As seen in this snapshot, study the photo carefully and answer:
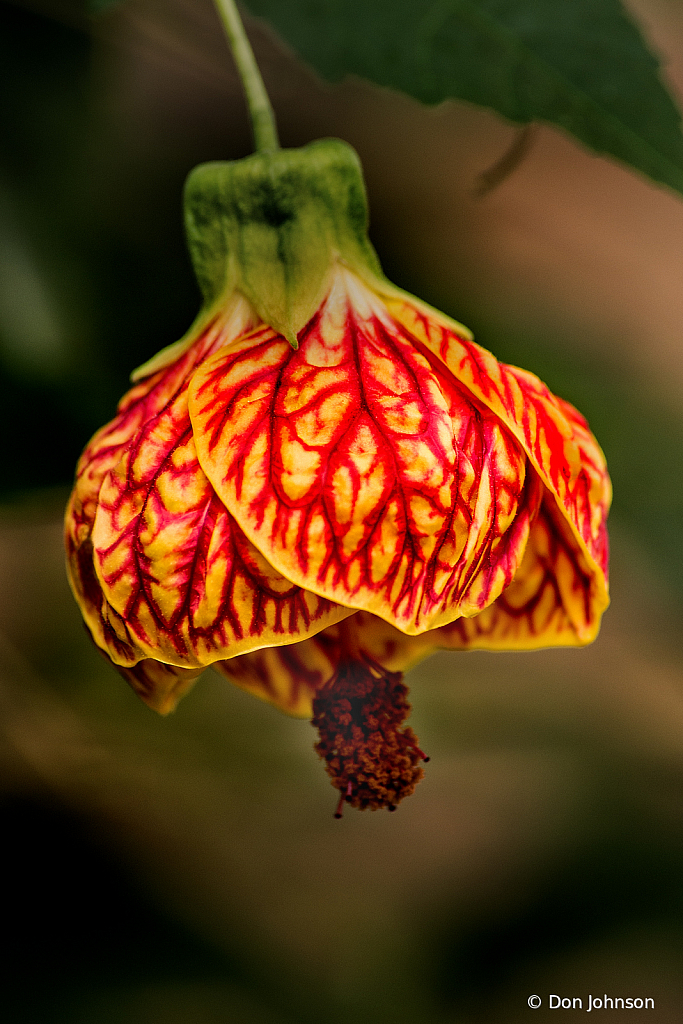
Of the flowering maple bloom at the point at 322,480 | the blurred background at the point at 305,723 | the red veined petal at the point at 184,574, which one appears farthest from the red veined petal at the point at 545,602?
the blurred background at the point at 305,723

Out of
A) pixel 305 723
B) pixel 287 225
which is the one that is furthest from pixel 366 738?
pixel 305 723

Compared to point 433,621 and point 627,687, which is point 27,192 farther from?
point 627,687

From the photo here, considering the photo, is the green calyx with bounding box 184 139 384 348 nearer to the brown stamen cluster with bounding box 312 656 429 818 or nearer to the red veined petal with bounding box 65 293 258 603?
the red veined petal with bounding box 65 293 258 603

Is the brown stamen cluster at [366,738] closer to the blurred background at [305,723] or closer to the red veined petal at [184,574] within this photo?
the red veined petal at [184,574]

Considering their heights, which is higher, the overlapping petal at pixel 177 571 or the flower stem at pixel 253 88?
the flower stem at pixel 253 88

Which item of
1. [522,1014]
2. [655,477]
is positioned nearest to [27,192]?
[655,477]

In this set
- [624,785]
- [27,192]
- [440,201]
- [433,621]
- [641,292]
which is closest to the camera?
[433,621]
